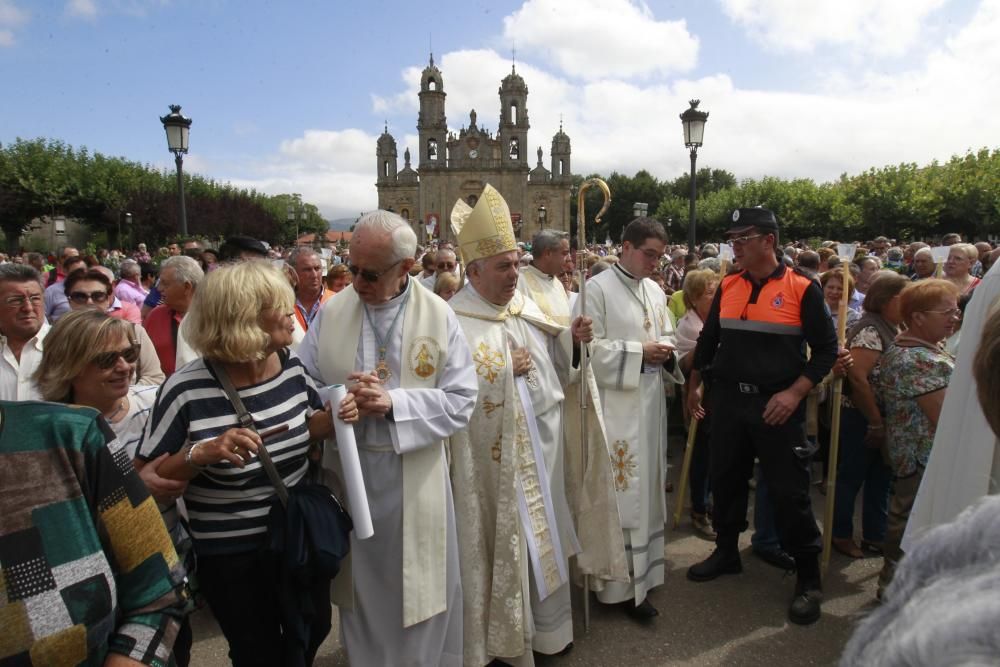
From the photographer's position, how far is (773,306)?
11.6ft

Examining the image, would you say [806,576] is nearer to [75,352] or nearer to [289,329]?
[289,329]

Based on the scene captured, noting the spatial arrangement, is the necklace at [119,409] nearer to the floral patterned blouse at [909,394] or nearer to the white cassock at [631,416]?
the white cassock at [631,416]

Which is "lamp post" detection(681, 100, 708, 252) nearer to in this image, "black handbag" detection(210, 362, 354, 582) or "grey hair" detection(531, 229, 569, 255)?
"grey hair" detection(531, 229, 569, 255)

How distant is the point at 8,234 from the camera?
36.6 meters

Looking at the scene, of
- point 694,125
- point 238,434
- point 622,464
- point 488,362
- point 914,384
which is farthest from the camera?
point 694,125

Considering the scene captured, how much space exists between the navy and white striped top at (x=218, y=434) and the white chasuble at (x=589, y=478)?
5.67ft

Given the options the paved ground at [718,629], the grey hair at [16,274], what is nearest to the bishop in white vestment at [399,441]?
the paved ground at [718,629]

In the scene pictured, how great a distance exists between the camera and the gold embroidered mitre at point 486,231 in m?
3.13

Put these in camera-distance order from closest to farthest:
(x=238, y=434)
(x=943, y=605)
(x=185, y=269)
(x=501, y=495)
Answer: (x=943, y=605) < (x=238, y=434) < (x=501, y=495) < (x=185, y=269)

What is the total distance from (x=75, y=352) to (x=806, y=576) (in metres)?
3.77

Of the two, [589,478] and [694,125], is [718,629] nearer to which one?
[589,478]

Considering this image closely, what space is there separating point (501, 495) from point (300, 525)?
1131mm

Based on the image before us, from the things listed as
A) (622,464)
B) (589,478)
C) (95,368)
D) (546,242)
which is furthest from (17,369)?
(622,464)

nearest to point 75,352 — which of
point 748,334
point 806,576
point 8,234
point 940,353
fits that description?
point 748,334
